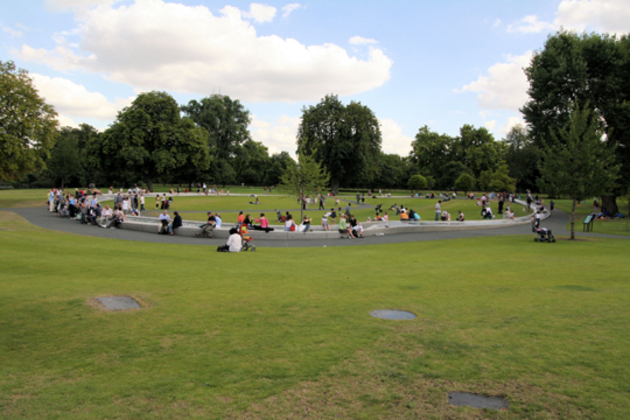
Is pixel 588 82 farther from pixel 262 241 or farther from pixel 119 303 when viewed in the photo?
pixel 119 303

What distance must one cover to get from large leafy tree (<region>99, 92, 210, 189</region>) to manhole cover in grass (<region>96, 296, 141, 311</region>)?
5263 centimetres

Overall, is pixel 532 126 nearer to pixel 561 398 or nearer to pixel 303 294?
pixel 303 294

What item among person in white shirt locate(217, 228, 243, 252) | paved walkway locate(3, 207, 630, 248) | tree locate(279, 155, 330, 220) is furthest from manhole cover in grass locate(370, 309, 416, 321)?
tree locate(279, 155, 330, 220)

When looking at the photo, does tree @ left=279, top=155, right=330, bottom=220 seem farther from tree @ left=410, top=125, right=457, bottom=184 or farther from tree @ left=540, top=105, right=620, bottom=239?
tree @ left=410, top=125, right=457, bottom=184

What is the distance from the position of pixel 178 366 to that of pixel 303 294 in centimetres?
444

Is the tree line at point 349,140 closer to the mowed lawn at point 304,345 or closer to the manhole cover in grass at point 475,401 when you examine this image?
the mowed lawn at point 304,345

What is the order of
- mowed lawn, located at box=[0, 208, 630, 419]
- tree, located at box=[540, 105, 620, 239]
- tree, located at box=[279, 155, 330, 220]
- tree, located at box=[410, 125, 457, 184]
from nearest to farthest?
mowed lawn, located at box=[0, 208, 630, 419]
tree, located at box=[540, 105, 620, 239]
tree, located at box=[279, 155, 330, 220]
tree, located at box=[410, 125, 457, 184]

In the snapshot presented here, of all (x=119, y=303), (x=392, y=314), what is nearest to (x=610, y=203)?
(x=392, y=314)

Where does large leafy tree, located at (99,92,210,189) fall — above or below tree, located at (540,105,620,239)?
above

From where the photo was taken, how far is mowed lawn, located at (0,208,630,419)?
14.4 feet

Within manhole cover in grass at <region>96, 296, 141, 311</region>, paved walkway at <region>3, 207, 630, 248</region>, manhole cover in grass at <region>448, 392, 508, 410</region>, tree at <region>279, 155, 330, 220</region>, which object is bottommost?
paved walkway at <region>3, 207, 630, 248</region>

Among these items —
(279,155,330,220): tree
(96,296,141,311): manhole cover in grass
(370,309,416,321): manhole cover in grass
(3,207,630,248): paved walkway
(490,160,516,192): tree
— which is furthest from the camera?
(490,160,516,192): tree

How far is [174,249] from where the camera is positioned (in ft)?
60.3

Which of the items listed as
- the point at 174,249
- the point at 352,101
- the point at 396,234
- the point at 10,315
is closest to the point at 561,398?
the point at 10,315
